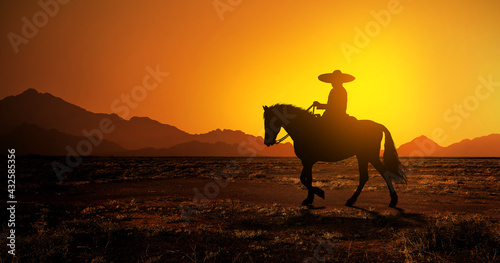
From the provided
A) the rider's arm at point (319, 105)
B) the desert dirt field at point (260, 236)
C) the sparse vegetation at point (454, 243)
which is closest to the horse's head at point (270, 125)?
the rider's arm at point (319, 105)

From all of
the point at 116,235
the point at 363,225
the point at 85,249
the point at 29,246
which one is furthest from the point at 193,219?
the point at 363,225

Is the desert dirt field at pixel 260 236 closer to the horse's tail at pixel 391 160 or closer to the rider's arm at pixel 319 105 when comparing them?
the horse's tail at pixel 391 160

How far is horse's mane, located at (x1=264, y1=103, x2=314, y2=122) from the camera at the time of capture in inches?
406

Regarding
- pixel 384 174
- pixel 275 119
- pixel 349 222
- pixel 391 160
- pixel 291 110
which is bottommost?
pixel 349 222

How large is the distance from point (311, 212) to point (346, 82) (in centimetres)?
463

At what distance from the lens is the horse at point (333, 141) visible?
9.87 metres

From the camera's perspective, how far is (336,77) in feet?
33.6

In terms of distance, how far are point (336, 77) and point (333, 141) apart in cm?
225

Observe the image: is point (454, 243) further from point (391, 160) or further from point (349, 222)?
point (391, 160)

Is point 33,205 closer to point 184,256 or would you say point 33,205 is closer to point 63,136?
point 184,256

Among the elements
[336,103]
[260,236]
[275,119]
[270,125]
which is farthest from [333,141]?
[260,236]

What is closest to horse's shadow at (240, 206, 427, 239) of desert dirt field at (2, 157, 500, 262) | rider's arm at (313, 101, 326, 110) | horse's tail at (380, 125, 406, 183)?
desert dirt field at (2, 157, 500, 262)

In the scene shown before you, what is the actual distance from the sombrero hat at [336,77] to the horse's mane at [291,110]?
1.35m

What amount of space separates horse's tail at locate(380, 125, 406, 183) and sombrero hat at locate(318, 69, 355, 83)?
2.06 metres
